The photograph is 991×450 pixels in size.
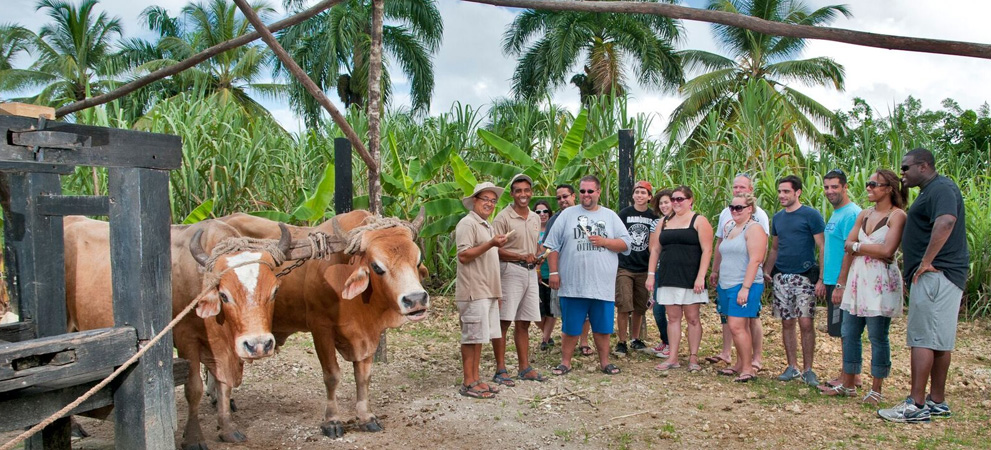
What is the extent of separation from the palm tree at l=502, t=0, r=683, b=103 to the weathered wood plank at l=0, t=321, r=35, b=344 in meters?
23.6

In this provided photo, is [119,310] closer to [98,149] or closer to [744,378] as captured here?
[98,149]

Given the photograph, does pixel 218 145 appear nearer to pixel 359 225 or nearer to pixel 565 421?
pixel 359 225

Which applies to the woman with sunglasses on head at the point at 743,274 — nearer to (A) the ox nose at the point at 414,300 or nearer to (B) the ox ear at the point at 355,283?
(A) the ox nose at the point at 414,300

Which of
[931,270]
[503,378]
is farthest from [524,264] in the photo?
[931,270]

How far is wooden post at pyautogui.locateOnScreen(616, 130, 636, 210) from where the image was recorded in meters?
7.50

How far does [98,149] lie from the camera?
9.82 feet

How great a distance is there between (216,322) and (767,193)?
6778 millimetres

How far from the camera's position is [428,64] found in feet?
92.7

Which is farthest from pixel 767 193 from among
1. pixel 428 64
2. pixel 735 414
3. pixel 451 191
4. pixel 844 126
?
pixel 428 64

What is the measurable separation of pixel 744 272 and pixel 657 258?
87cm

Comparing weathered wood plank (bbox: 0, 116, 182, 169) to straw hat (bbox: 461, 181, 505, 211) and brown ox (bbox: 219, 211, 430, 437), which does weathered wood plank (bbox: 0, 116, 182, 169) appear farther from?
straw hat (bbox: 461, 181, 505, 211)

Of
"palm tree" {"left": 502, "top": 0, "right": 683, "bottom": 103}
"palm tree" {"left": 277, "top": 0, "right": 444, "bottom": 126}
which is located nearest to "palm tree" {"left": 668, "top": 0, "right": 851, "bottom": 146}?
"palm tree" {"left": 502, "top": 0, "right": 683, "bottom": 103}

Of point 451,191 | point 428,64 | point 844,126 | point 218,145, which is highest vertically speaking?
point 428,64

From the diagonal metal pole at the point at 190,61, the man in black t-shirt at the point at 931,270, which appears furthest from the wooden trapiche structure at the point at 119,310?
the man in black t-shirt at the point at 931,270
